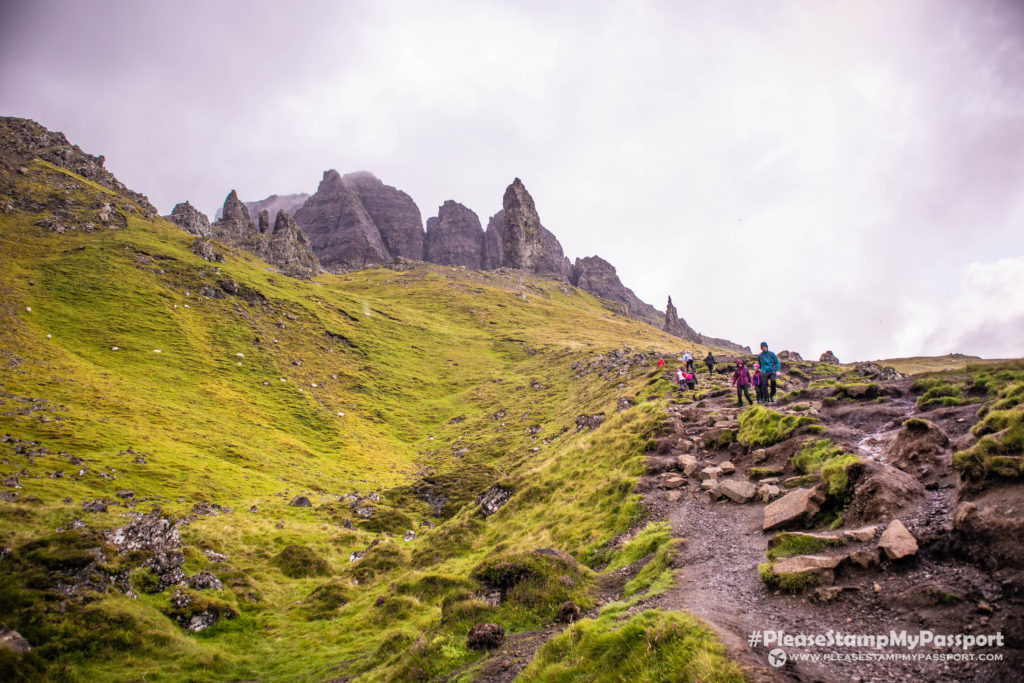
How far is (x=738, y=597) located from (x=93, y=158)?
553ft

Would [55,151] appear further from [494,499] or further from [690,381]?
[690,381]

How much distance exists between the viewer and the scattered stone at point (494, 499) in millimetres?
27938

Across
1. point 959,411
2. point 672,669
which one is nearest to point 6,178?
point 672,669

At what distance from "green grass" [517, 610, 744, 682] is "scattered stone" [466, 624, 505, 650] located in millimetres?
2286

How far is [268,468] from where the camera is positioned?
40875mm

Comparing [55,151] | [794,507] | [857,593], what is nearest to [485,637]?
[857,593]

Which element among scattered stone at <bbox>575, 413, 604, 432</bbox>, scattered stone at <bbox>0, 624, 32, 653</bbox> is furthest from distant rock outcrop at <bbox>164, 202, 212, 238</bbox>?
scattered stone at <bbox>0, 624, 32, 653</bbox>

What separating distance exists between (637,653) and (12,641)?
17888 millimetres

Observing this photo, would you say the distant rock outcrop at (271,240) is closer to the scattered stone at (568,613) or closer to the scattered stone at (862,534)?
the scattered stone at (568,613)

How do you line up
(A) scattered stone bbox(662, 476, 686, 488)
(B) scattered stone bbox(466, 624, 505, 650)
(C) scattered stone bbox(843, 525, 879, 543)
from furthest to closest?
1. (A) scattered stone bbox(662, 476, 686, 488)
2. (B) scattered stone bbox(466, 624, 505, 650)
3. (C) scattered stone bbox(843, 525, 879, 543)

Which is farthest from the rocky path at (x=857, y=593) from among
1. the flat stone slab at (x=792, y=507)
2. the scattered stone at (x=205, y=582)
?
the scattered stone at (x=205, y=582)

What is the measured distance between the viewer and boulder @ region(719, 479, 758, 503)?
15773 millimetres

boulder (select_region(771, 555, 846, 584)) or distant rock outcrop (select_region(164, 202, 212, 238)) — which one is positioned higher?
distant rock outcrop (select_region(164, 202, 212, 238))

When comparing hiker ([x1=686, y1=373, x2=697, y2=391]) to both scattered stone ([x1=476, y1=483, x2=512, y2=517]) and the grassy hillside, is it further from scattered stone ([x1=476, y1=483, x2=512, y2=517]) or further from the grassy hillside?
scattered stone ([x1=476, y1=483, x2=512, y2=517])
